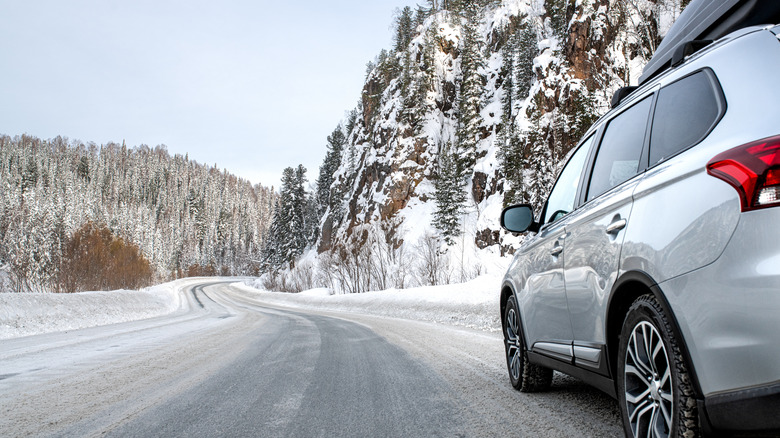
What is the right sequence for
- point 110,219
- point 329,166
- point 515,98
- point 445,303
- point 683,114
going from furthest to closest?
point 110,219, point 329,166, point 515,98, point 445,303, point 683,114

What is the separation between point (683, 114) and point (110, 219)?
376ft

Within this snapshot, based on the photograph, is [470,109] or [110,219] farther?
[110,219]

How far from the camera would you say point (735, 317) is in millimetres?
1425

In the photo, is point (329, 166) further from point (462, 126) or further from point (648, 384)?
point (648, 384)

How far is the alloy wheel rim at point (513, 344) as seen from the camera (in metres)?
3.93

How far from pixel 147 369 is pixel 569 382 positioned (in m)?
4.68

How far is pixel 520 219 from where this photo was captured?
13.1ft

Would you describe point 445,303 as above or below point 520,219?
below

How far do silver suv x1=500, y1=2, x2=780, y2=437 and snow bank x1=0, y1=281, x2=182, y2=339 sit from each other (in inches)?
513

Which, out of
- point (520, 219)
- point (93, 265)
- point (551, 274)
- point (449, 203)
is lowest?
point (551, 274)

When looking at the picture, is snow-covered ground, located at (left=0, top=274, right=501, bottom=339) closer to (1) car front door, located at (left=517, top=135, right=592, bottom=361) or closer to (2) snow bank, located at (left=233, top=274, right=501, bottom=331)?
(2) snow bank, located at (left=233, top=274, right=501, bottom=331)

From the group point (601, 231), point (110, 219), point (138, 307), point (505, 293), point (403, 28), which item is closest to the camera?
point (601, 231)

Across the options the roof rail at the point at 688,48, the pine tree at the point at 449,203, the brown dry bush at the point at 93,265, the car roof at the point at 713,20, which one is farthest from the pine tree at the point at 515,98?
the roof rail at the point at 688,48

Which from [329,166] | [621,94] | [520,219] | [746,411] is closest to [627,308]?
[746,411]
